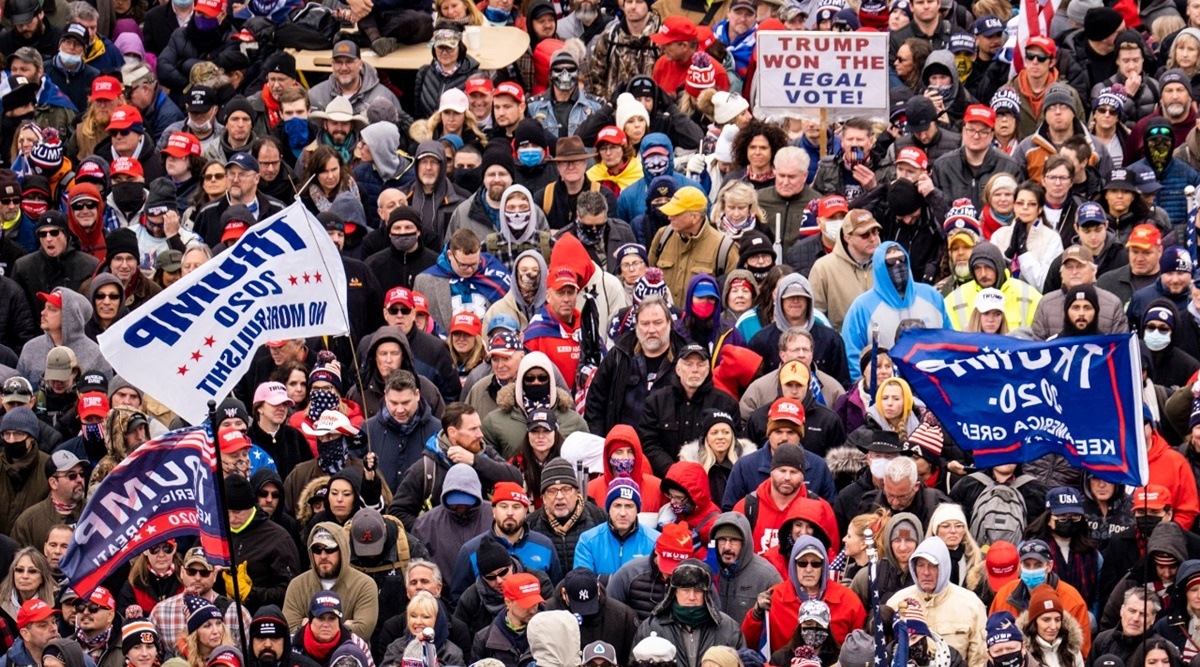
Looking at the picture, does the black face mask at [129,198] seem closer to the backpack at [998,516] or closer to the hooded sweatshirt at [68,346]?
the hooded sweatshirt at [68,346]

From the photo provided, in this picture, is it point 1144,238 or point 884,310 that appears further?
point 1144,238

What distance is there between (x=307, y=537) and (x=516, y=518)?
1.43 metres

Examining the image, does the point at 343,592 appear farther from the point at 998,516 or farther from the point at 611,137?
the point at 611,137

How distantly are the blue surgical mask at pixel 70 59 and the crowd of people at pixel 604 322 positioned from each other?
0.10ft

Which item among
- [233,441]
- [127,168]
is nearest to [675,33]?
[127,168]

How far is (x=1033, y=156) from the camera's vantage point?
81.7 feet

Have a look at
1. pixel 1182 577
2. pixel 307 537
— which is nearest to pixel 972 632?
pixel 1182 577

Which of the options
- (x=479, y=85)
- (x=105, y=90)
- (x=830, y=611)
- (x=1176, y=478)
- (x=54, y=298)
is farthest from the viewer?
(x=105, y=90)

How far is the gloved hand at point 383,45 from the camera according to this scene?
93.4ft

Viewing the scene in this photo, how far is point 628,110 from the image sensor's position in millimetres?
25844

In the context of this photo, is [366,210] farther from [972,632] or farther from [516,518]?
[972,632]

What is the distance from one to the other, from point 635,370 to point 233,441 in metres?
2.75

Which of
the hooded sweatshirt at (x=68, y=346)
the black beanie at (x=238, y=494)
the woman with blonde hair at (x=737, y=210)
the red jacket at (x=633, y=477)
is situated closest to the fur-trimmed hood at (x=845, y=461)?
the red jacket at (x=633, y=477)

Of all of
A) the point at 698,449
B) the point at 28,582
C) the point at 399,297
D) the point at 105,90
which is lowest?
the point at 28,582
